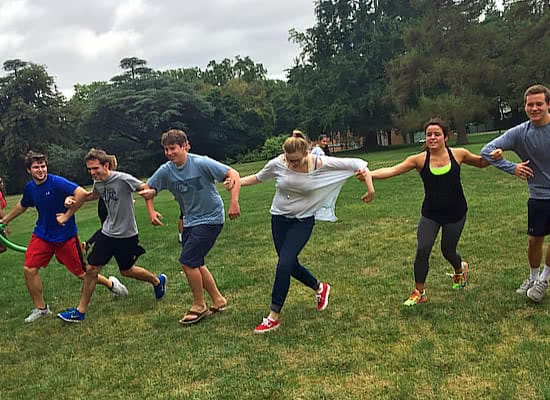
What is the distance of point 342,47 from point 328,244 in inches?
1818

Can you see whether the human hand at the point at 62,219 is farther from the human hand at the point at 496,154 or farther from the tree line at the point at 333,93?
the tree line at the point at 333,93

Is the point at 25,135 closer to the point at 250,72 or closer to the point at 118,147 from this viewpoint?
the point at 118,147

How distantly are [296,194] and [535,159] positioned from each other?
7.43 ft

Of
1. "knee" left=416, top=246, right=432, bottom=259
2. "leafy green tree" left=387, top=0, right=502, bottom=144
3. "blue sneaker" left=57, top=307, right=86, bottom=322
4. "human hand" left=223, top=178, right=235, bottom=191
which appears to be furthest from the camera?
"leafy green tree" left=387, top=0, right=502, bottom=144

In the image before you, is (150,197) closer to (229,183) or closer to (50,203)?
(229,183)

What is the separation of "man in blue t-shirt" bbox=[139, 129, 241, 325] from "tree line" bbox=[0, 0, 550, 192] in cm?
3379

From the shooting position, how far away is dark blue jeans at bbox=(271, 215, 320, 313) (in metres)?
5.40

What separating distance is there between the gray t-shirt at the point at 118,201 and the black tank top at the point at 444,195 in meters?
3.10

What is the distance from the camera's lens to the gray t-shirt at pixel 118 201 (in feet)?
20.4

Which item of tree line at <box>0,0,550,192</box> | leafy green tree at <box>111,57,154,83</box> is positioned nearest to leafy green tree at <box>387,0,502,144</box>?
tree line at <box>0,0,550,192</box>

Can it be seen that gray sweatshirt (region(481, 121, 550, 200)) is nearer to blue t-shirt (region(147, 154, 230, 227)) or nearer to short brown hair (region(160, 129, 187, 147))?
blue t-shirt (region(147, 154, 230, 227))

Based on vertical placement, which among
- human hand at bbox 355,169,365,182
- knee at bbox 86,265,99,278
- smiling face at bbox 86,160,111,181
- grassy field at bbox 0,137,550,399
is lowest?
grassy field at bbox 0,137,550,399

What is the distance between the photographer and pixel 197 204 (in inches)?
229

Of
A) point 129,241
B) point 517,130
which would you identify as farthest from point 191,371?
point 517,130
